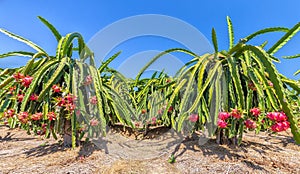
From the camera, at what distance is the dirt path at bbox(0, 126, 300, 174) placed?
188cm

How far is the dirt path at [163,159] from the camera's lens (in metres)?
1.88

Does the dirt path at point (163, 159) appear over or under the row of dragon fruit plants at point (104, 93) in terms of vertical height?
under

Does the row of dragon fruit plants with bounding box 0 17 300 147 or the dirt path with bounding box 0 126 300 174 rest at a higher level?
the row of dragon fruit plants with bounding box 0 17 300 147

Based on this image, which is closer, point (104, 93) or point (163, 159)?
point (163, 159)

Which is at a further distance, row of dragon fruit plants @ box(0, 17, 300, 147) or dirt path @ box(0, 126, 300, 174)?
row of dragon fruit plants @ box(0, 17, 300, 147)

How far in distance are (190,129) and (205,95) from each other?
44cm

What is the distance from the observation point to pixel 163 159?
216 centimetres

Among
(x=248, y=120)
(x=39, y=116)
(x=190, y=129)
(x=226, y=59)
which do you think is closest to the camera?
(x=248, y=120)

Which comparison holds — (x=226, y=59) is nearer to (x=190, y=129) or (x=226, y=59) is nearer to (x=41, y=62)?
(x=190, y=129)

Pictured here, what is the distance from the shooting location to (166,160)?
6.98 feet

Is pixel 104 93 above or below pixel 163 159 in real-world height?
above

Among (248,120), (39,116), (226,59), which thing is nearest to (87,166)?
(39,116)

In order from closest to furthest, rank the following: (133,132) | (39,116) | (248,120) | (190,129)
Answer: (248,120) → (39,116) → (190,129) → (133,132)

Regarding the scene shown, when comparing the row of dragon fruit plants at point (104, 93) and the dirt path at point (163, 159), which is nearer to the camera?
the dirt path at point (163, 159)
